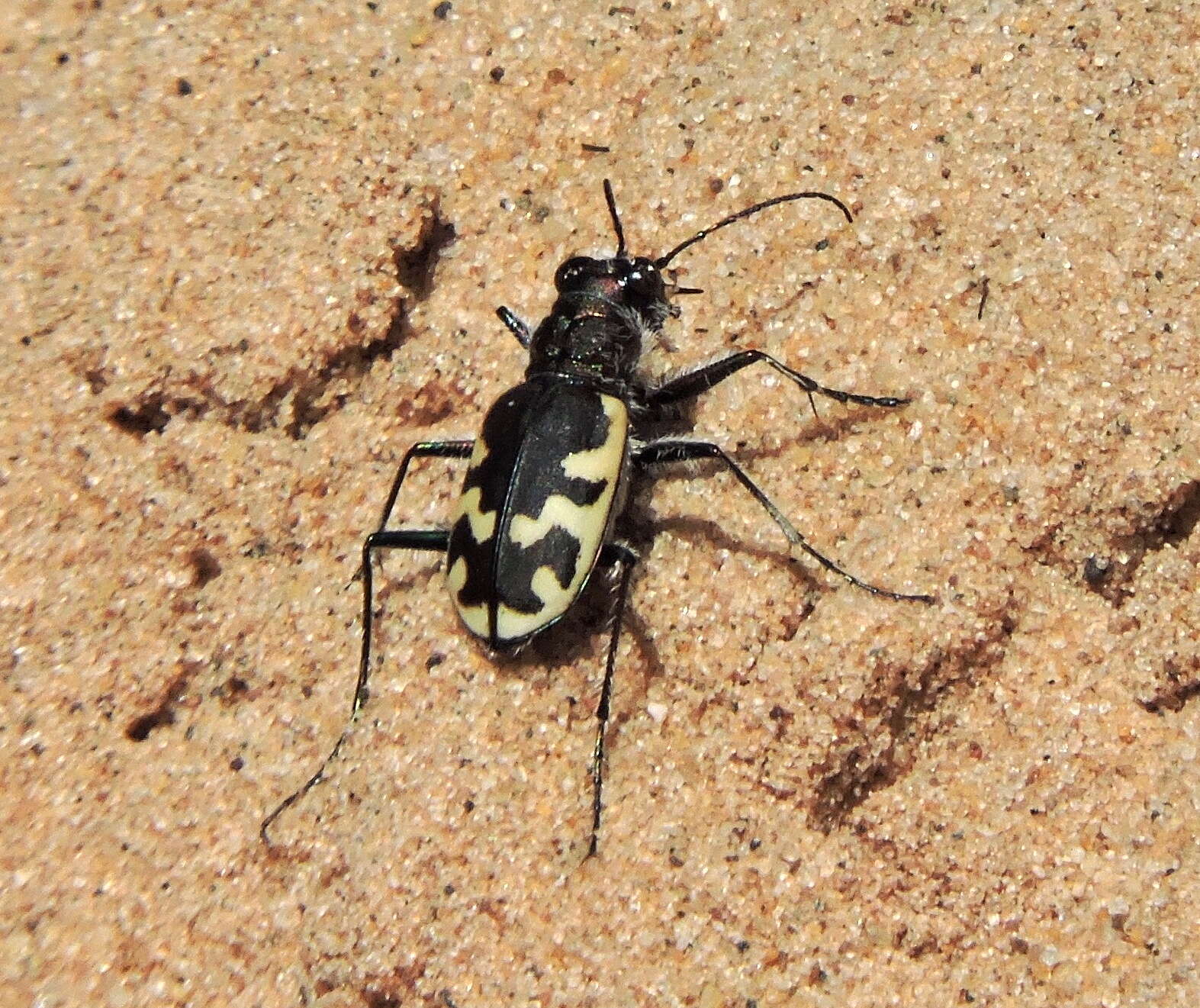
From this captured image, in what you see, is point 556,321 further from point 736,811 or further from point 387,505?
point 736,811

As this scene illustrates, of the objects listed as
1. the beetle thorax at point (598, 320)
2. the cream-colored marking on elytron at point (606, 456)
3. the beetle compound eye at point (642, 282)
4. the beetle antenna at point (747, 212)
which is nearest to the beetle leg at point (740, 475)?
the cream-colored marking on elytron at point (606, 456)

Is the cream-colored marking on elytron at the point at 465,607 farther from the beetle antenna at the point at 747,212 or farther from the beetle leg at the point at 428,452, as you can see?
the beetle antenna at the point at 747,212

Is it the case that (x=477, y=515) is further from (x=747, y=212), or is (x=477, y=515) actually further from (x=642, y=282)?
(x=747, y=212)

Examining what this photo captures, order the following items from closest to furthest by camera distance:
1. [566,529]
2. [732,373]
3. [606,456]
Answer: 1. [566,529]
2. [606,456]
3. [732,373]

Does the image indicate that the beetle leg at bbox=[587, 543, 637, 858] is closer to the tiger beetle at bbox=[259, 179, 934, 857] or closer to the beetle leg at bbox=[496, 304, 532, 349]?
the tiger beetle at bbox=[259, 179, 934, 857]

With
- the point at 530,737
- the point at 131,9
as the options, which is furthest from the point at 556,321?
the point at 131,9

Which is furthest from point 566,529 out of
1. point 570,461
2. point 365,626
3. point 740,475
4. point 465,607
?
point 365,626

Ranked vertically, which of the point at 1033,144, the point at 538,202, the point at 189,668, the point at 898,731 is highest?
the point at 1033,144
